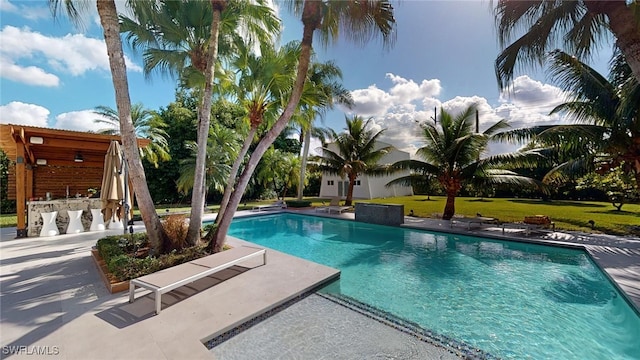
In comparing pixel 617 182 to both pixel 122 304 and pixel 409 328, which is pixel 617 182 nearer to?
pixel 409 328

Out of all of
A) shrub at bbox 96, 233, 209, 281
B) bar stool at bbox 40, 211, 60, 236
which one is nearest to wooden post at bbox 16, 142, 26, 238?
bar stool at bbox 40, 211, 60, 236

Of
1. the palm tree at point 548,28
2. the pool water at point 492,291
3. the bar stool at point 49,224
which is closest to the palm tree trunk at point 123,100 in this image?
the pool water at point 492,291

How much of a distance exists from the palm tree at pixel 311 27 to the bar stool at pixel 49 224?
7.27 metres

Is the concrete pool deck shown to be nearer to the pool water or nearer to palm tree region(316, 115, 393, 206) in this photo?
the pool water

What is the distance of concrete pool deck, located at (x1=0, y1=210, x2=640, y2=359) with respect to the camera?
3.17 meters

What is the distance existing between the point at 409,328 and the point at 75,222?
12069 millimetres

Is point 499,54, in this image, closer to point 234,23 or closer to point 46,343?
point 234,23

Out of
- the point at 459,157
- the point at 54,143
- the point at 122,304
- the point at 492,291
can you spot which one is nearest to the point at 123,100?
the point at 122,304

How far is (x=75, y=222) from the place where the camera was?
9797mm

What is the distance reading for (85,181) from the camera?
39.7 ft

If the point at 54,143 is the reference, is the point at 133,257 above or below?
below

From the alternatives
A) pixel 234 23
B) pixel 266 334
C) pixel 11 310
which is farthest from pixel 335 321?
pixel 234 23

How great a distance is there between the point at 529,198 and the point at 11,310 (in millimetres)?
30808

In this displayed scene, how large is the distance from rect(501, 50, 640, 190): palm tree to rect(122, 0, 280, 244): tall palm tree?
9.73 metres
